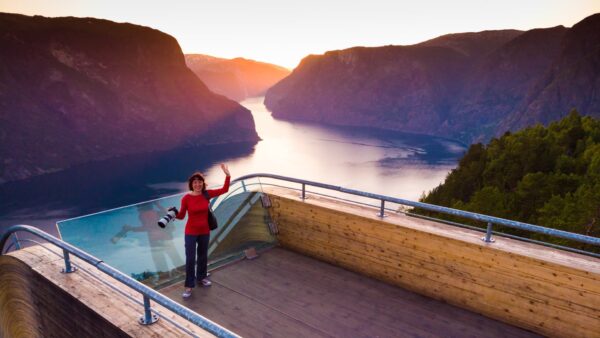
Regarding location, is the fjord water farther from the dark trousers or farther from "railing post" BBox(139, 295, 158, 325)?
"railing post" BBox(139, 295, 158, 325)

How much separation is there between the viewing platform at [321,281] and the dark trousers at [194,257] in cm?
23

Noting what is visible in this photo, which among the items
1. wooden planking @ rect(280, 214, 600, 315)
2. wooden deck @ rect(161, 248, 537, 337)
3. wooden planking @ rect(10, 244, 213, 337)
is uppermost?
wooden planking @ rect(10, 244, 213, 337)

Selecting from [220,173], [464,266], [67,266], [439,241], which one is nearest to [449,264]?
A: [464,266]

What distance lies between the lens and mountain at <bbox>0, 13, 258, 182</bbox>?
119438 millimetres

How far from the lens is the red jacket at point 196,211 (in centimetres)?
519

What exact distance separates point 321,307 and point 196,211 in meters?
2.10

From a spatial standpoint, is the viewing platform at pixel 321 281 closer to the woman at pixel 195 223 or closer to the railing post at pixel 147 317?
the railing post at pixel 147 317

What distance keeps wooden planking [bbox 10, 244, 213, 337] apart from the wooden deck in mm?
1471

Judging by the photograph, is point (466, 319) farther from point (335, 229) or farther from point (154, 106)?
point (154, 106)

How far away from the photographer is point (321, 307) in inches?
211

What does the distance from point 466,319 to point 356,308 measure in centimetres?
137

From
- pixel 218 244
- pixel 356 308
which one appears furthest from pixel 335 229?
pixel 218 244

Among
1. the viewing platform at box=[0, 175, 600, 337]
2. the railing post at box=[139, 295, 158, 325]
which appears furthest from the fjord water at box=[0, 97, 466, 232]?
the railing post at box=[139, 295, 158, 325]

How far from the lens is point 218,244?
679cm
